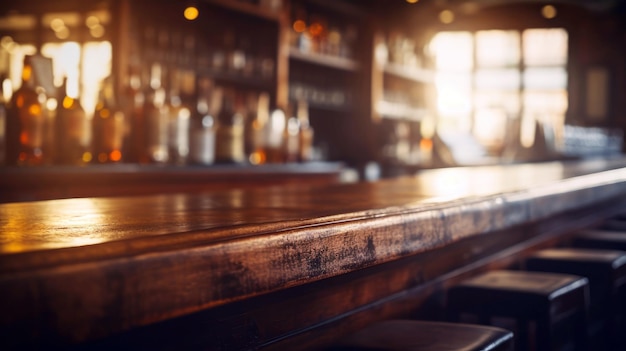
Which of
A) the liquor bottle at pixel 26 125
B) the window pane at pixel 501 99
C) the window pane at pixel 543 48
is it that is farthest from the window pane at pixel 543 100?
the liquor bottle at pixel 26 125

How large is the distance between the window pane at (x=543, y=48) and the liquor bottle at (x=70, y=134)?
799 centimetres

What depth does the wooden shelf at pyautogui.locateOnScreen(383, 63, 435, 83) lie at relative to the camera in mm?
5989

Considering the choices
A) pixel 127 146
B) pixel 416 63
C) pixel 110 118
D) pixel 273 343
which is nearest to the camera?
pixel 273 343

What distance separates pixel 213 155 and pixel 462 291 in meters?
2.13

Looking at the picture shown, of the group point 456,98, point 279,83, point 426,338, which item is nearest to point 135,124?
point 279,83

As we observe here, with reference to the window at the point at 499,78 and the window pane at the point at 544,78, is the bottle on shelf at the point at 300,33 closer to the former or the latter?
the window at the point at 499,78

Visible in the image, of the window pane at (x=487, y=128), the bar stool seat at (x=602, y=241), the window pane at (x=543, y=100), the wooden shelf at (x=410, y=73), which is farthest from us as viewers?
the window pane at (x=543, y=100)

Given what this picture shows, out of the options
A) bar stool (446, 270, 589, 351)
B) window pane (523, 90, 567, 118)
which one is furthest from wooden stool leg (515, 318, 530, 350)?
window pane (523, 90, 567, 118)

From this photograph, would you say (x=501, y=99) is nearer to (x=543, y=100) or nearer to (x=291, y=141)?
(x=543, y=100)

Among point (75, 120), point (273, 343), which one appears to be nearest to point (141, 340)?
point (273, 343)

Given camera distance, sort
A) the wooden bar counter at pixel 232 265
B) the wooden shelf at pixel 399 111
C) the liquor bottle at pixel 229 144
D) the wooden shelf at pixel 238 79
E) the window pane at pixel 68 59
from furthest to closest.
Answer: the wooden shelf at pixel 399 111 → the window pane at pixel 68 59 → the wooden shelf at pixel 238 79 → the liquor bottle at pixel 229 144 → the wooden bar counter at pixel 232 265

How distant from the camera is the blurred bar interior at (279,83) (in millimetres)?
2861

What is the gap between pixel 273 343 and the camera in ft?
3.53

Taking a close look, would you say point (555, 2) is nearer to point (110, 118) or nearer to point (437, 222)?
point (110, 118)
